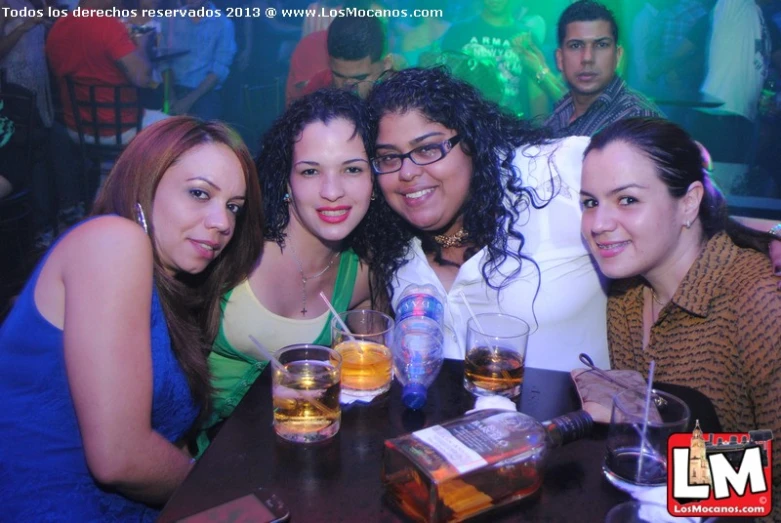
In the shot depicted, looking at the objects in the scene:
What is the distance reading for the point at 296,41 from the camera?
4.77 meters

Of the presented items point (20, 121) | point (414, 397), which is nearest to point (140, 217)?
point (414, 397)

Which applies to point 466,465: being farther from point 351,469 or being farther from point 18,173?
point 18,173

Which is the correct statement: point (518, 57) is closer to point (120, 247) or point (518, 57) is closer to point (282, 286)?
point (282, 286)

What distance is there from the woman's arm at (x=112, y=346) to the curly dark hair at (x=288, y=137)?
0.79 meters

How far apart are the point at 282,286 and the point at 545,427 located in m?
1.38

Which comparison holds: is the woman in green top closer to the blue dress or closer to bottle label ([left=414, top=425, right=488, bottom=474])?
the blue dress

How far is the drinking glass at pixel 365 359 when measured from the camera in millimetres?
1346

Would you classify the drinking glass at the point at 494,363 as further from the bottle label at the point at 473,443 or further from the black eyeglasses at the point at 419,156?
the black eyeglasses at the point at 419,156

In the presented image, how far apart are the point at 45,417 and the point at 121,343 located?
0.38 metres

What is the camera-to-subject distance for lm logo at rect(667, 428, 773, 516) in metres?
0.98

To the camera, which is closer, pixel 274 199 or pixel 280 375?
pixel 280 375

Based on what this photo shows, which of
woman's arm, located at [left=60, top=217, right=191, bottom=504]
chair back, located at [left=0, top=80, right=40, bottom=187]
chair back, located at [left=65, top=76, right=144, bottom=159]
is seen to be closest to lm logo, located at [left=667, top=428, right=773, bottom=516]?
woman's arm, located at [left=60, top=217, right=191, bottom=504]

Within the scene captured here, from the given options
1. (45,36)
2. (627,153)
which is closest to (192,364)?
(627,153)

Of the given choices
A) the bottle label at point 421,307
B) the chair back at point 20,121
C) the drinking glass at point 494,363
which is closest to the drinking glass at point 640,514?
Answer: the drinking glass at point 494,363
